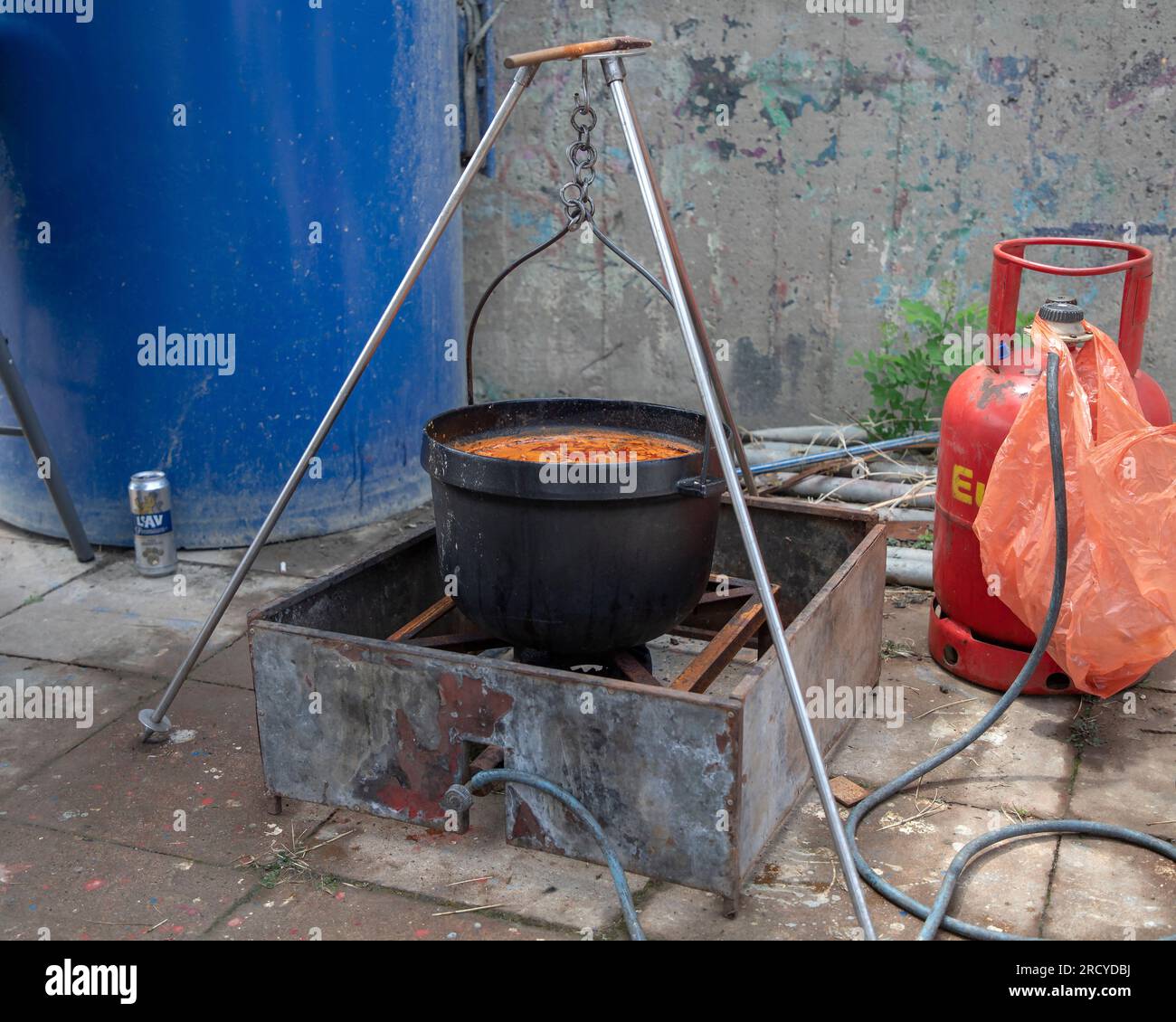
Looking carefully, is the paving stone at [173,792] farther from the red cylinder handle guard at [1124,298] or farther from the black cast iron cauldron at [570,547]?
the red cylinder handle guard at [1124,298]

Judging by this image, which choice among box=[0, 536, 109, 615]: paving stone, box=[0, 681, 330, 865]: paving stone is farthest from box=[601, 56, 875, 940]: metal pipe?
box=[0, 536, 109, 615]: paving stone

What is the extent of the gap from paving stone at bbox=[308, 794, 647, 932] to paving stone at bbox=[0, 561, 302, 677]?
1152 millimetres

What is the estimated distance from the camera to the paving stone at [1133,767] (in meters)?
2.98

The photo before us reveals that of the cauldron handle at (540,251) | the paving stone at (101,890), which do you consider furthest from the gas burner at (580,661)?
the paving stone at (101,890)

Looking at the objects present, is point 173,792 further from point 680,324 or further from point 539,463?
point 680,324

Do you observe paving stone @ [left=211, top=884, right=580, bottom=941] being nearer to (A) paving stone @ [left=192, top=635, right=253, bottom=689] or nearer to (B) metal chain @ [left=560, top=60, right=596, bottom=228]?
(A) paving stone @ [left=192, top=635, right=253, bottom=689]

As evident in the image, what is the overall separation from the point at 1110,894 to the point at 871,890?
1.68 ft

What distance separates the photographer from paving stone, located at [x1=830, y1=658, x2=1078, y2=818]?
311 centimetres

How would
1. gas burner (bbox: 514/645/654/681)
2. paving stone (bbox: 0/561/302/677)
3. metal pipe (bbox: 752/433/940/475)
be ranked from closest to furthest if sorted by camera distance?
gas burner (bbox: 514/645/654/681), paving stone (bbox: 0/561/302/677), metal pipe (bbox: 752/433/940/475)

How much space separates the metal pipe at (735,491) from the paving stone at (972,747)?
68cm

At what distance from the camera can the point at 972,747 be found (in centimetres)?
334

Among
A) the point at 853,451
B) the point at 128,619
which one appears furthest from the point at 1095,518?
the point at 128,619

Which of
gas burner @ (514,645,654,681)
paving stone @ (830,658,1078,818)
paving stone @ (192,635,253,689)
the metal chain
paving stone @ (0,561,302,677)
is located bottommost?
paving stone @ (830,658,1078,818)
